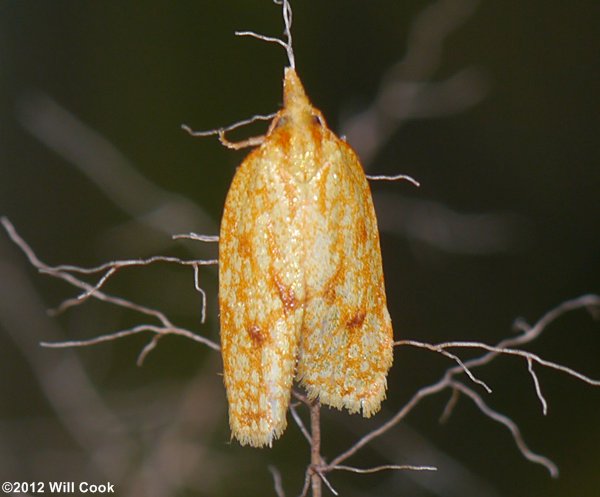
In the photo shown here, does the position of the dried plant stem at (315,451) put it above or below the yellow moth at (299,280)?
below

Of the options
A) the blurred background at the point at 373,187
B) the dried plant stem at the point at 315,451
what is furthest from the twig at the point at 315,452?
the blurred background at the point at 373,187

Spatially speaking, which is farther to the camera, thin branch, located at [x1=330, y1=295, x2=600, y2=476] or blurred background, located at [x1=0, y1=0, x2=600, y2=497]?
blurred background, located at [x1=0, y1=0, x2=600, y2=497]

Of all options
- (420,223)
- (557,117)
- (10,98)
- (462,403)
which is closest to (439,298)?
(462,403)

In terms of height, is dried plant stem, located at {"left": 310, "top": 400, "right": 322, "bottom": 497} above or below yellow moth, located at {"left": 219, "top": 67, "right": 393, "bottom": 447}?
below

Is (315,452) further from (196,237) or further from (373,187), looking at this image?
(373,187)

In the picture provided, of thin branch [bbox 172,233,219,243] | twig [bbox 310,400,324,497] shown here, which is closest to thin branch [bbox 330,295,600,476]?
twig [bbox 310,400,324,497]

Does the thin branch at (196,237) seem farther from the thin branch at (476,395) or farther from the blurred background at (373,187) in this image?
the blurred background at (373,187)

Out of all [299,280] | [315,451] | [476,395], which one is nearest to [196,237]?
[299,280]

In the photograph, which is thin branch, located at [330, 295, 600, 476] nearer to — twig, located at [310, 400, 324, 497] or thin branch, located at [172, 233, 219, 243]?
twig, located at [310, 400, 324, 497]

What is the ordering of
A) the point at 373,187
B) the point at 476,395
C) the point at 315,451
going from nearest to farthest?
the point at 315,451 < the point at 476,395 < the point at 373,187
